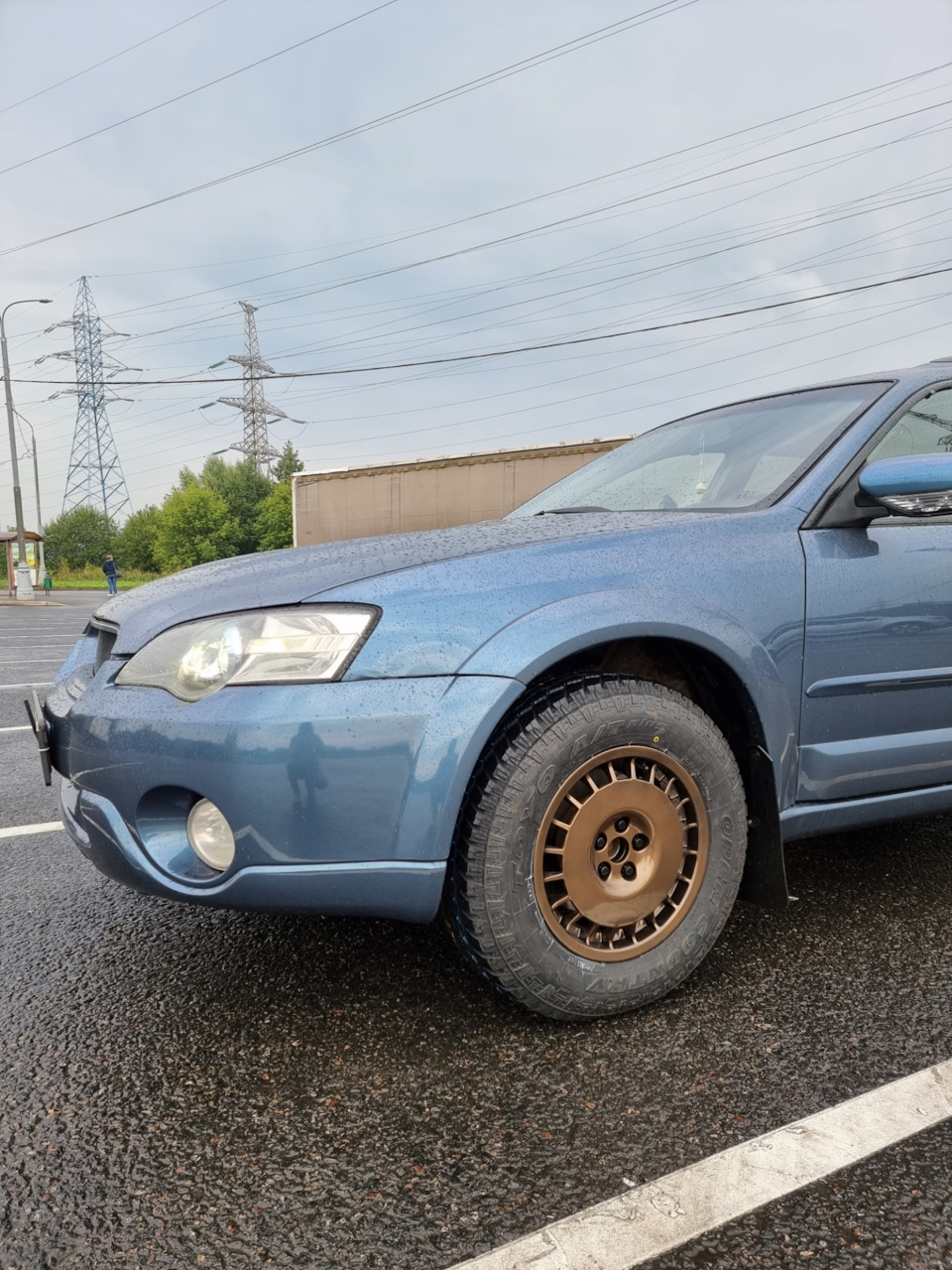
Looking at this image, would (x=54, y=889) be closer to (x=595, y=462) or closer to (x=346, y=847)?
(x=346, y=847)

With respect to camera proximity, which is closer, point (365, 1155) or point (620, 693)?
point (365, 1155)

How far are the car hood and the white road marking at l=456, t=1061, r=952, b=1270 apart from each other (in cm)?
113

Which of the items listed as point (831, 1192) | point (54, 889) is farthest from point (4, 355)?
point (831, 1192)

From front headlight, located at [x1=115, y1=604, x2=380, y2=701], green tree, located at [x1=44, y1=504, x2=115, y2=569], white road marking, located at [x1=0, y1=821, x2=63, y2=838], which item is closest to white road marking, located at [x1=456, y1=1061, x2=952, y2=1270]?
front headlight, located at [x1=115, y1=604, x2=380, y2=701]

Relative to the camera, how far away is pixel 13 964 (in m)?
2.12

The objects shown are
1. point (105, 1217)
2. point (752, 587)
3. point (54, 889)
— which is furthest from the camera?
point (54, 889)

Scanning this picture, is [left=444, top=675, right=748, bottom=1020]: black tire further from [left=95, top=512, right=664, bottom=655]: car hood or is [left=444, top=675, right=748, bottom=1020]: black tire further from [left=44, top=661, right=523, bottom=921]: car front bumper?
[left=95, top=512, right=664, bottom=655]: car hood

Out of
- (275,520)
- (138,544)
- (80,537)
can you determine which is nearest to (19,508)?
(275,520)

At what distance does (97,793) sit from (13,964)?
721 mm

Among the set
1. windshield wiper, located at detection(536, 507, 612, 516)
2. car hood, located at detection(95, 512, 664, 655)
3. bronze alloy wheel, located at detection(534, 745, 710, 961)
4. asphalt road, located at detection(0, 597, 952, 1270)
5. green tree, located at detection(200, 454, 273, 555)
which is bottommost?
asphalt road, located at detection(0, 597, 952, 1270)

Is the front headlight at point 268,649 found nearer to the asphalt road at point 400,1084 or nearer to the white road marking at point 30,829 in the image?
the asphalt road at point 400,1084

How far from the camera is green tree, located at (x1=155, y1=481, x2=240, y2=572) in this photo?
74812 mm

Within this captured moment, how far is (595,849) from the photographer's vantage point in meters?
1.76

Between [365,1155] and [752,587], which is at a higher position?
[752,587]
